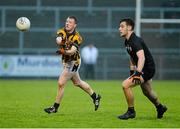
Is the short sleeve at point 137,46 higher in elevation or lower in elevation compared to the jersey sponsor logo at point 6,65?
higher

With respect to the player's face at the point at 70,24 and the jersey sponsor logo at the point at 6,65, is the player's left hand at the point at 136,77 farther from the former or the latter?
the jersey sponsor logo at the point at 6,65

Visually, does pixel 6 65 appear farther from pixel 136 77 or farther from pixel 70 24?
pixel 136 77

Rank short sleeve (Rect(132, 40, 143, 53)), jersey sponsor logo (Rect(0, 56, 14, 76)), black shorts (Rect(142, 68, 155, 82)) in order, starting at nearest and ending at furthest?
short sleeve (Rect(132, 40, 143, 53)) → black shorts (Rect(142, 68, 155, 82)) → jersey sponsor logo (Rect(0, 56, 14, 76))

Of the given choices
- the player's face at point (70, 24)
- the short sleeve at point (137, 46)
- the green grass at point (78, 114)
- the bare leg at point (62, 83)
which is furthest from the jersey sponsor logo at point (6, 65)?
the short sleeve at point (137, 46)

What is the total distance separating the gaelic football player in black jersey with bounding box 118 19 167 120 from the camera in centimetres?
1389

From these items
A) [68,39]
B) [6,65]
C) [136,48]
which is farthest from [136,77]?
[6,65]

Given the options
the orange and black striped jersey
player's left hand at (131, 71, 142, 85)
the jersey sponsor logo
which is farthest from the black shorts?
the jersey sponsor logo

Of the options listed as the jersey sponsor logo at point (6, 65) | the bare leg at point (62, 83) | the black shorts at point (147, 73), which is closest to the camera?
the black shorts at point (147, 73)

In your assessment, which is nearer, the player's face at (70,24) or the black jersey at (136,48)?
the black jersey at (136,48)

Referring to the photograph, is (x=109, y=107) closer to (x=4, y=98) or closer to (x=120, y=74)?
(x=4, y=98)

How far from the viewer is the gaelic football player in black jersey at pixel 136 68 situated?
13.9m

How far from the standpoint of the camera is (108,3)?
1431 inches

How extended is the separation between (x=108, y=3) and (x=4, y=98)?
16.8 m

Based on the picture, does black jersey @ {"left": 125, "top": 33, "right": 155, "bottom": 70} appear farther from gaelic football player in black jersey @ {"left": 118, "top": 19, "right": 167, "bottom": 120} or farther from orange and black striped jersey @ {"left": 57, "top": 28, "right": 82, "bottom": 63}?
orange and black striped jersey @ {"left": 57, "top": 28, "right": 82, "bottom": 63}
